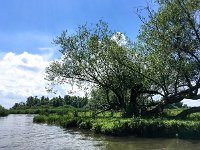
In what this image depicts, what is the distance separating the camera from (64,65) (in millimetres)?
51125

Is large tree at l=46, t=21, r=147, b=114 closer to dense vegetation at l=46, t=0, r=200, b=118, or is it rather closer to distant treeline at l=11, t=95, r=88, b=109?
dense vegetation at l=46, t=0, r=200, b=118

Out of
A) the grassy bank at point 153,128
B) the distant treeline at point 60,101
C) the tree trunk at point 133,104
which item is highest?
the distant treeline at point 60,101

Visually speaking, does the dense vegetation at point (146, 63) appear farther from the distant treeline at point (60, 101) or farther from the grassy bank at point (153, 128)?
the distant treeline at point (60, 101)

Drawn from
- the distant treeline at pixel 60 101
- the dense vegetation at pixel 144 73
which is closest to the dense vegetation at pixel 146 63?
the dense vegetation at pixel 144 73

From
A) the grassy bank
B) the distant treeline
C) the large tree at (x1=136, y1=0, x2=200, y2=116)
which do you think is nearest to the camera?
the grassy bank

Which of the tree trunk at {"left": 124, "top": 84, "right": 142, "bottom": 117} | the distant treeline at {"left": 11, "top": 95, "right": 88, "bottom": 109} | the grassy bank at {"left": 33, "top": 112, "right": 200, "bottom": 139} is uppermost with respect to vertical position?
Answer: the distant treeline at {"left": 11, "top": 95, "right": 88, "bottom": 109}

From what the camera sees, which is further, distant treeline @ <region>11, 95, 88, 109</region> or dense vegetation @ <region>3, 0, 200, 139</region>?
distant treeline @ <region>11, 95, 88, 109</region>

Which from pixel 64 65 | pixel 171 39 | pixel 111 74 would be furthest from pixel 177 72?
pixel 64 65

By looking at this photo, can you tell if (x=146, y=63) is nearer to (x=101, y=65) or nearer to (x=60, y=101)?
(x=101, y=65)

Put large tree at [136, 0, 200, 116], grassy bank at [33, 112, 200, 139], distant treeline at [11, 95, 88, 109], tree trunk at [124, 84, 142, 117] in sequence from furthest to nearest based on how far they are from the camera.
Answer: distant treeline at [11, 95, 88, 109] → tree trunk at [124, 84, 142, 117] → large tree at [136, 0, 200, 116] → grassy bank at [33, 112, 200, 139]

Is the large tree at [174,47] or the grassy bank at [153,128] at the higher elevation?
the large tree at [174,47]

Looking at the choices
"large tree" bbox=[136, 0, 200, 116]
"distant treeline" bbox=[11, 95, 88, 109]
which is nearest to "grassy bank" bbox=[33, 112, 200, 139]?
"large tree" bbox=[136, 0, 200, 116]

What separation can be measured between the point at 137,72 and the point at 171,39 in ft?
24.7

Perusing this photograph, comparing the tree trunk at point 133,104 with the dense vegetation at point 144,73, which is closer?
the dense vegetation at point 144,73
